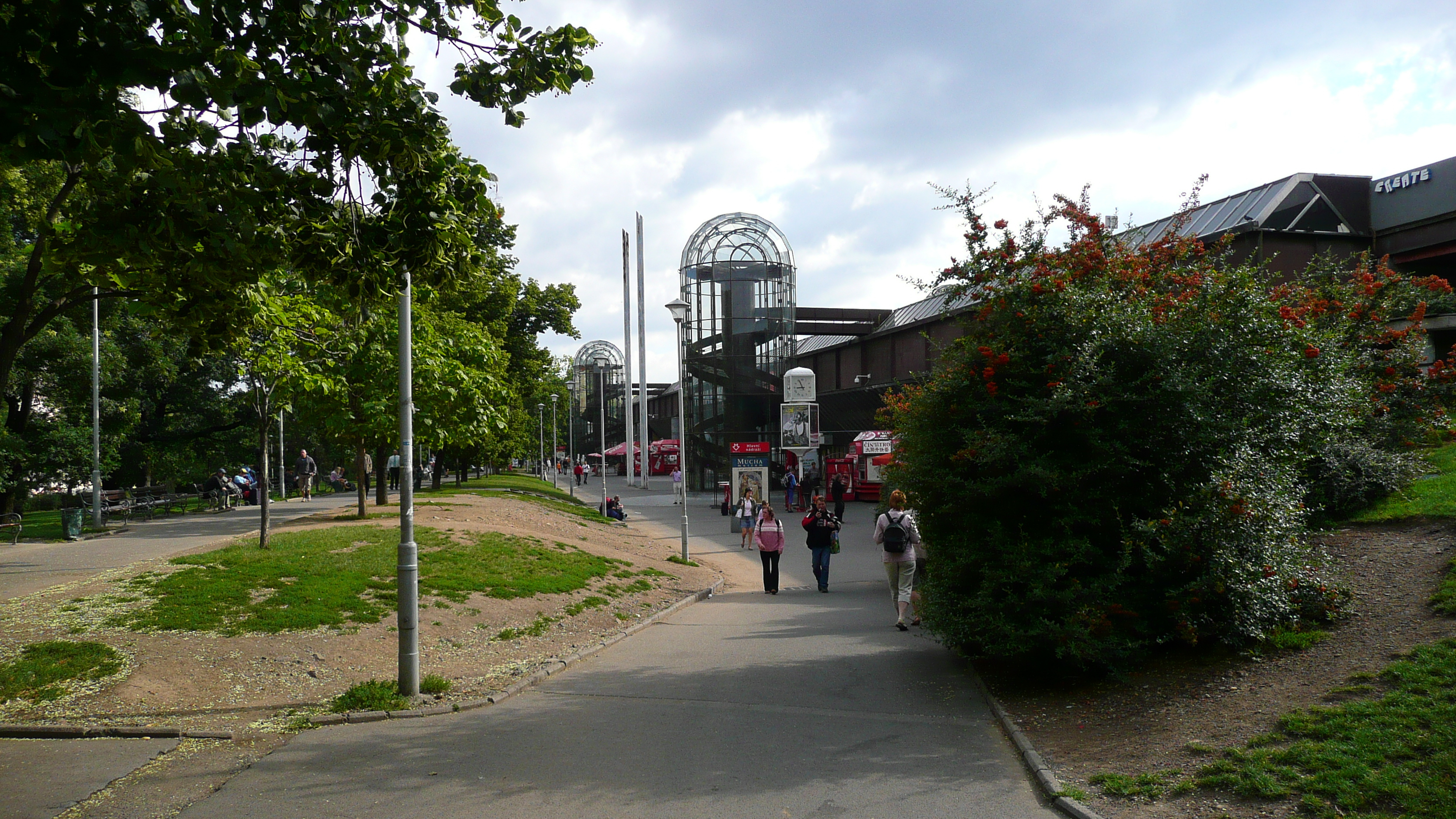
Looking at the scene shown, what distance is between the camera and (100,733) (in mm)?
6523

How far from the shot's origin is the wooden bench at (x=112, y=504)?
2377 centimetres

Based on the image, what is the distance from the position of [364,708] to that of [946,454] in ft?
18.1

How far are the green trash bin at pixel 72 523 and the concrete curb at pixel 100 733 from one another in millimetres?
15325

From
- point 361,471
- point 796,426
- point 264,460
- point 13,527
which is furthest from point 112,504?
point 796,426

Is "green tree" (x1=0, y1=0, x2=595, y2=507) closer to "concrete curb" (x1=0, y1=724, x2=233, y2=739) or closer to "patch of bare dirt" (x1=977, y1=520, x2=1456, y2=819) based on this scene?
"concrete curb" (x1=0, y1=724, x2=233, y2=739)

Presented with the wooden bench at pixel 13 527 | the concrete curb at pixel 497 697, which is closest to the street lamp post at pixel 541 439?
the wooden bench at pixel 13 527

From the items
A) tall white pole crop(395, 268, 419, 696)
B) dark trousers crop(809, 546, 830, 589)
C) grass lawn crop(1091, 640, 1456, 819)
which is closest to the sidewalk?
tall white pole crop(395, 268, 419, 696)

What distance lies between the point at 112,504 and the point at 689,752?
25.7m

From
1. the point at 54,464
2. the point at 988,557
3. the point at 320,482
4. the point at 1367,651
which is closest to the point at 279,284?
the point at 988,557

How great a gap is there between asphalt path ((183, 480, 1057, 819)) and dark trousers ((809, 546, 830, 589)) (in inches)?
208

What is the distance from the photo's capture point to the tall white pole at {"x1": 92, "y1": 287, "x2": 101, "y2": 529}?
22469 millimetres

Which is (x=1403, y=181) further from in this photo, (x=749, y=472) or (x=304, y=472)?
(x=304, y=472)

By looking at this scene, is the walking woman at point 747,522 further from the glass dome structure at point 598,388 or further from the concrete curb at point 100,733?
the glass dome structure at point 598,388

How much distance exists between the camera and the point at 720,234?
44750 mm
